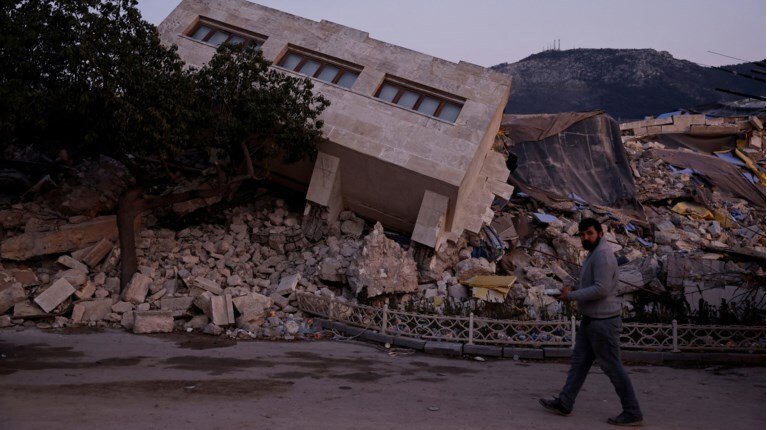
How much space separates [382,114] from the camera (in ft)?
46.1

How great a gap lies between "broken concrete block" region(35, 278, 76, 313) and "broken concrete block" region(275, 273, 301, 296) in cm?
368

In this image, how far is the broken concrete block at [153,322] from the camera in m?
10.2

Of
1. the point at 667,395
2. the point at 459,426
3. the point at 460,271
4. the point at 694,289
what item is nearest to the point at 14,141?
the point at 460,271

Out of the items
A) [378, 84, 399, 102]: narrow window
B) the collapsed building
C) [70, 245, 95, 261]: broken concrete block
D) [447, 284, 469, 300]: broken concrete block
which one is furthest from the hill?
[70, 245, 95, 261]: broken concrete block

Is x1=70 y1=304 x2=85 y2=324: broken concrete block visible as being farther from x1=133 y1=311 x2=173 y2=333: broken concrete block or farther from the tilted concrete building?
the tilted concrete building

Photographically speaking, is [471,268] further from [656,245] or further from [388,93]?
[656,245]

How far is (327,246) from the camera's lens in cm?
1395

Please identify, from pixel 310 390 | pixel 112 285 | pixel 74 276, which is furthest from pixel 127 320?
pixel 310 390

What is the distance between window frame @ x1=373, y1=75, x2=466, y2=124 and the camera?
14.3m

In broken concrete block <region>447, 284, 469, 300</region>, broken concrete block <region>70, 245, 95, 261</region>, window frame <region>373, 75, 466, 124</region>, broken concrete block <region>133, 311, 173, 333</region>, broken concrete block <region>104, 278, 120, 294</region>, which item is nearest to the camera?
broken concrete block <region>133, 311, 173, 333</region>

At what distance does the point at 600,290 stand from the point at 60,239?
11.3m

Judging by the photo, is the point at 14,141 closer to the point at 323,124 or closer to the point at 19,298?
the point at 19,298

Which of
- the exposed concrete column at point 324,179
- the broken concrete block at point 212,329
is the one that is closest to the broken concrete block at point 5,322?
the broken concrete block at point 212,329

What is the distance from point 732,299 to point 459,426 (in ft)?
25.4
